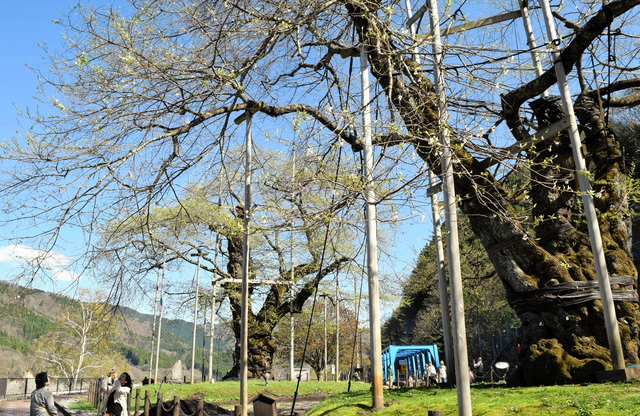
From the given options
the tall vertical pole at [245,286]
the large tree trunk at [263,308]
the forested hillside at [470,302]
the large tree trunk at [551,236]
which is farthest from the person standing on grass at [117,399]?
the large tree trunk at [263,308]

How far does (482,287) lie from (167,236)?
16307 mm

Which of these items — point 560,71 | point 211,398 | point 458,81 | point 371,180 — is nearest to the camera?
point 371,180

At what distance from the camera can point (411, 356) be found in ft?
86.3

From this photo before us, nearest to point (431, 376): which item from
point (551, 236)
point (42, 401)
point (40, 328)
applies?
point (551, 236)

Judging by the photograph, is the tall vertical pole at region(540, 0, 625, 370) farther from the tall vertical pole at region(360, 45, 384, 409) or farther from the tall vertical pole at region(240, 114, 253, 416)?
the tall vertical pole at region(240, 114, 253, 416)

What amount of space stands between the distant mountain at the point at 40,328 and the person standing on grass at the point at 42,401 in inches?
40.7

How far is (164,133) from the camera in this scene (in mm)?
7652

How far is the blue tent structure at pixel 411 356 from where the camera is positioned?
73.4 feet

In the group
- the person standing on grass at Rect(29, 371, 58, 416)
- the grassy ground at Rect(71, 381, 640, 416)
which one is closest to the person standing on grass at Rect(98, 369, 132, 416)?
the person standing on grass at Rect(29, 371, 58, 416)

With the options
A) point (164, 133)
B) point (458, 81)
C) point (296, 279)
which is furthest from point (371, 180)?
point (296, 279)

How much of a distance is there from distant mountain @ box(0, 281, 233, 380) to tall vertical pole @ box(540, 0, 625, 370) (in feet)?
21.6

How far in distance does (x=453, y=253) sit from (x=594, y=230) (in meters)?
3.09

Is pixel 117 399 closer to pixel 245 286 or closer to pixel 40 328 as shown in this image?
pixel 245 286

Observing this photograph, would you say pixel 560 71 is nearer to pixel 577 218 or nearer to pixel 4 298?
pixel 577 218
